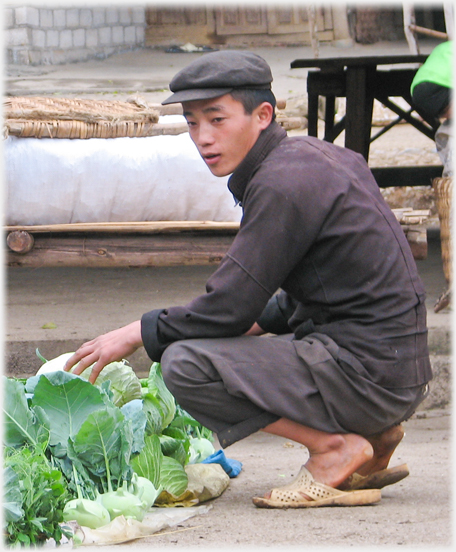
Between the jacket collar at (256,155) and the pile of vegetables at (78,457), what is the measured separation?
0.73 m

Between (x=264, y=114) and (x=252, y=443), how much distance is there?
1.68 meters

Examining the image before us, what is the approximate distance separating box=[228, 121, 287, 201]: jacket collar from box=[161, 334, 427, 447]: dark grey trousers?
50 centimetres

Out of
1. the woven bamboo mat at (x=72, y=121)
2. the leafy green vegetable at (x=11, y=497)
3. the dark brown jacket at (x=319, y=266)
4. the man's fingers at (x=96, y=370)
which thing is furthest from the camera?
the woven bamboo mat at (x=72, y=121)

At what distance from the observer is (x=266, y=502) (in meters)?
2.35

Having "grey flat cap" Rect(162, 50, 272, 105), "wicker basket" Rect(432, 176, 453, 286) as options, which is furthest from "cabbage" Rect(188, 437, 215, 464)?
"wicker basket" Rect(432, 176, 453, 286)

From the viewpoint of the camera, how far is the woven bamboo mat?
143 inches

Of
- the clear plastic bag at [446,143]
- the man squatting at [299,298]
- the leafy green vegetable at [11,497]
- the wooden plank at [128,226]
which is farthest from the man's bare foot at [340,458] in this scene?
the clear plastic bag at [446,143]

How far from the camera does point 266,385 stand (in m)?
2.29

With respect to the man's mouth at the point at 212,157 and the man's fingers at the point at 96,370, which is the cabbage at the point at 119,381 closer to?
the man's fingers at the point at 96,370

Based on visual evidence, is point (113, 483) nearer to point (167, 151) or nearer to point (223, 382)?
point (223, 382)

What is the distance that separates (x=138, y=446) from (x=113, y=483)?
13cm

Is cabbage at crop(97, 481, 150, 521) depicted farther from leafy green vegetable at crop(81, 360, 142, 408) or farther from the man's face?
the man's face

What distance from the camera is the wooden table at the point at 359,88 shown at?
548 centimetres

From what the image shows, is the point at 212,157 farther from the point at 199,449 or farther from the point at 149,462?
the point at 199,449
